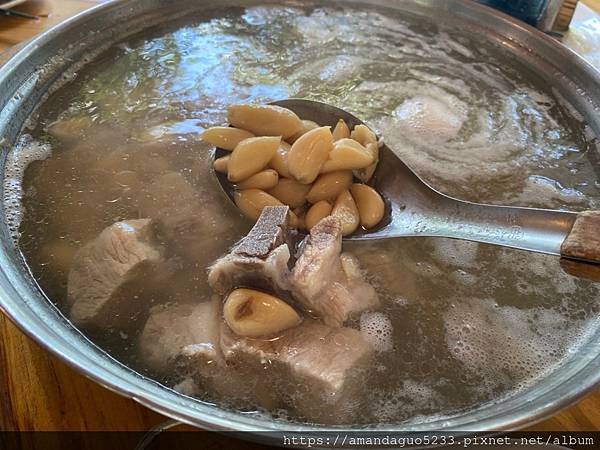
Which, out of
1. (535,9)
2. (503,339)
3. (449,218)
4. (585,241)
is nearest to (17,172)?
(449,218)

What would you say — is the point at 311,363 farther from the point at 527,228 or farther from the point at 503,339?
the point at 527,228

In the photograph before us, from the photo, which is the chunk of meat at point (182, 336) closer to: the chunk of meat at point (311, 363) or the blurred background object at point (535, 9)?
the chunk of meat at point (311, 363)

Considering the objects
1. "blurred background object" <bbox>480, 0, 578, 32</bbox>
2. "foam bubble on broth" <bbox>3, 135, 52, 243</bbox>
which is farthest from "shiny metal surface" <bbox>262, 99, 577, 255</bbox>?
"blurred background object" <bbox>480, 0, 578, 32</bbox>

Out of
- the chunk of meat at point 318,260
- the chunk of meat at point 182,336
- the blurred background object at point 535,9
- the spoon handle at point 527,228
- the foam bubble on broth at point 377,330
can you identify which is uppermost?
the blurred background object at point 535,9

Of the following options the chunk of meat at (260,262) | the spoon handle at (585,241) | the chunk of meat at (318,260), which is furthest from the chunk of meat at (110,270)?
the spoon handle at (585,241)

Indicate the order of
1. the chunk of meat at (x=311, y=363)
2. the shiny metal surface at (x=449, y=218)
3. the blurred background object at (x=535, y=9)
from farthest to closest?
the blurred background object at (x=535, y=9) → the shiny metal surface at (x=449, y=218) → the chunk of meat at (x=311, y=363)

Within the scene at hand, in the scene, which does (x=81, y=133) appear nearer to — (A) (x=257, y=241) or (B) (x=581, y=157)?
(A) (x=257, y=241)

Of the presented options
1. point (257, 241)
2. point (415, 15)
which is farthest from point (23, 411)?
point (415, 15)
